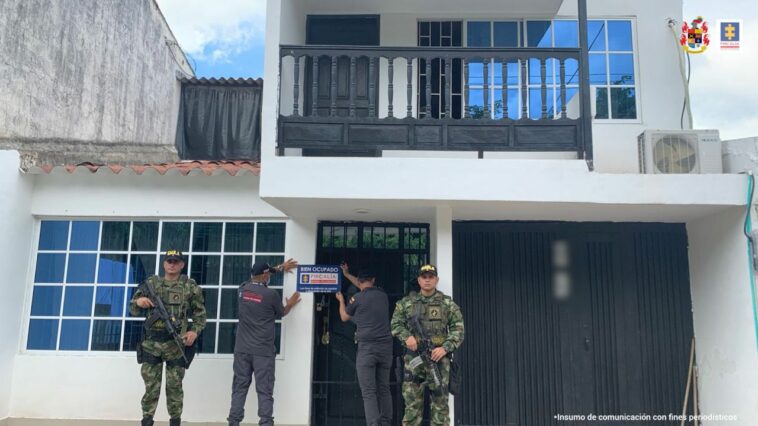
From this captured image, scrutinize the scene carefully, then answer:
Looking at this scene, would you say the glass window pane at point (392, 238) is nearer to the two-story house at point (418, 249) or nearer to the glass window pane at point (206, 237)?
the two-story house at point (418, 249)

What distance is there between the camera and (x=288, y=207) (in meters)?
5.42

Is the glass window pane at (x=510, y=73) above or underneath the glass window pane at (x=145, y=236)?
above

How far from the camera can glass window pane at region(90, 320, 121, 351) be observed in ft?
19.6

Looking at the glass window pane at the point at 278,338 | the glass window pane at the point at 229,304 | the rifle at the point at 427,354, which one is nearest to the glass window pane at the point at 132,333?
the glass window pane at the point at 229,304

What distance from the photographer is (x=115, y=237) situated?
20.3 feet

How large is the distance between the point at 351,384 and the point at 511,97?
406cm

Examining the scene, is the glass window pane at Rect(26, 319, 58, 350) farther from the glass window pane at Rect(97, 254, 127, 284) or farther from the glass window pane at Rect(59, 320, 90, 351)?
the glass window pane at Rect(97, 254, 127, 284)

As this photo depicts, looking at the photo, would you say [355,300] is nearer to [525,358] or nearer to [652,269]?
[525,358]

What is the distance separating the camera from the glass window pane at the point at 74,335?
6000 mm

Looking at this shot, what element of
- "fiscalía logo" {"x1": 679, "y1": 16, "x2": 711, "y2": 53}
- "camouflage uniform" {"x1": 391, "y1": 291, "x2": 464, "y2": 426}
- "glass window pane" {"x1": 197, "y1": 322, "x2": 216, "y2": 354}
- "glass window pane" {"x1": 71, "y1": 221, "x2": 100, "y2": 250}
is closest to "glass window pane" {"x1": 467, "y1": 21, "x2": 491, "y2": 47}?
"fiscalía logo" {"x1": 679, "y1": 16, "x2": 711, "y2": 53}

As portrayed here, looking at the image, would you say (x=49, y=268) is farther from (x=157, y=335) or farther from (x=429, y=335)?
(x=429, y=335)

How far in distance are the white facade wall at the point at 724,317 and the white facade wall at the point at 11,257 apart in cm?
758

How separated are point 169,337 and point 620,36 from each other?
6.47 metres

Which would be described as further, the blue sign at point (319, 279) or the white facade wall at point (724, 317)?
the blue sign at point (319, 279)
